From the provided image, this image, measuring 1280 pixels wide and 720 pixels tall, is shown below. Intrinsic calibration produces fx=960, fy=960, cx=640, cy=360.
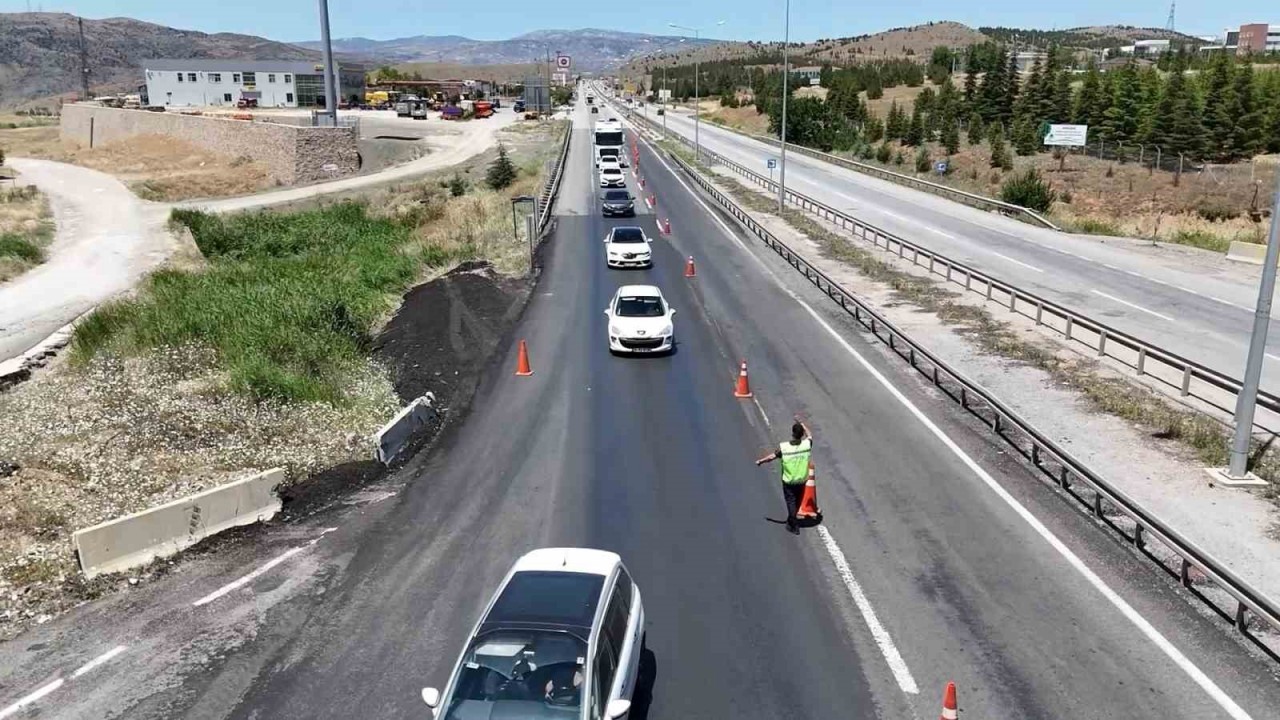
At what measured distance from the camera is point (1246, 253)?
35.6 meters

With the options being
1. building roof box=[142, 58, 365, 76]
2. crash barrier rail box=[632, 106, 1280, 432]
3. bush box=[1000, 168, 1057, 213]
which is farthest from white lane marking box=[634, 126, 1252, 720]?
building roof box=[142, 58, 365, 76]

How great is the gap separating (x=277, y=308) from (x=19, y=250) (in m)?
25.2

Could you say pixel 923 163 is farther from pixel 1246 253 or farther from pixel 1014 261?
pixel 1246 253

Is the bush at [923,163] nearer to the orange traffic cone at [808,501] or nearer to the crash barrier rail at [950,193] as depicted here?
the crash barrier rail at [950,193]

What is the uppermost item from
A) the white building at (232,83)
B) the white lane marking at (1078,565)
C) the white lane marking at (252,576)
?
the white building at (232,83)

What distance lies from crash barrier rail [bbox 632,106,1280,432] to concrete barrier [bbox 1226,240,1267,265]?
1127cm

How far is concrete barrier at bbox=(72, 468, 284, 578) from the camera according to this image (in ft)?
40.4

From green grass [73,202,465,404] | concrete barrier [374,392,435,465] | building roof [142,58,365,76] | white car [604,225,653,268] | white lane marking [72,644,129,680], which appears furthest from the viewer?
building roof [142,58,365,76]

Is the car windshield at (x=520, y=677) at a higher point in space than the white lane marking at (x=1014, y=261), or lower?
higher

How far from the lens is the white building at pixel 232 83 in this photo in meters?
142

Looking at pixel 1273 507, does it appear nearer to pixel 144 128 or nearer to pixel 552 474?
pixel 552 474

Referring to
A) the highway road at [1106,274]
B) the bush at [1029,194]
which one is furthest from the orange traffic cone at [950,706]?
the bush at [1029,194]

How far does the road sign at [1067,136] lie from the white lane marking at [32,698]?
78.8 metres

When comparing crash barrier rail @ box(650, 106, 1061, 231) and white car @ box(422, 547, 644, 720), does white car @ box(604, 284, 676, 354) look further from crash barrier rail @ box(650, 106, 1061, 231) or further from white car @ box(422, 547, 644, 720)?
crash barrier rail @ box(650, 106, 1061, 231)
